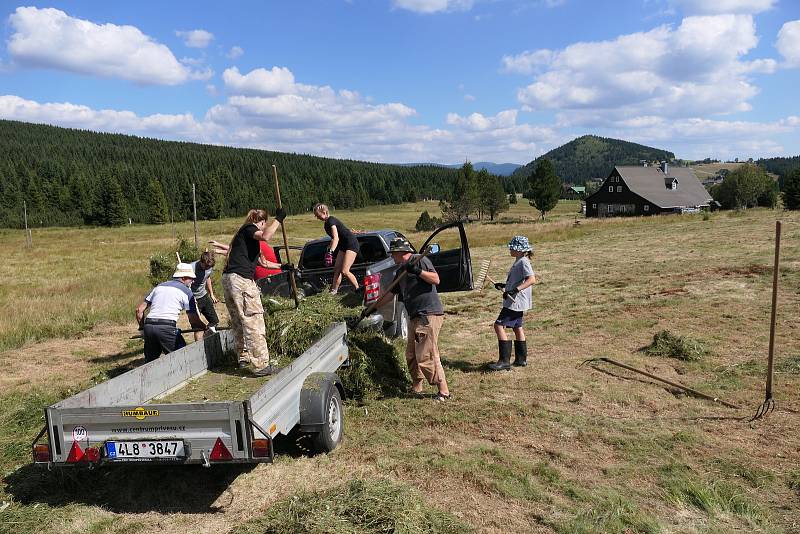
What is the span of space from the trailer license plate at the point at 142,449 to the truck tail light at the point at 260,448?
22.5 inches

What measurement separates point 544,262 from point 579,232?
47.3 ft

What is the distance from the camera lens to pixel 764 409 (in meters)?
5.64

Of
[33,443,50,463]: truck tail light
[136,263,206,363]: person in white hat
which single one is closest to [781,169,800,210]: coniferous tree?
[136,263,206,363]: person in white hat

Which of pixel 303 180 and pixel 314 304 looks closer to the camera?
pixel 314 304

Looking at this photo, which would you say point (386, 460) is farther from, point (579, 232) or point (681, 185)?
point (681, 185)

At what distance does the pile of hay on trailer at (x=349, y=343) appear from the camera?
620cm

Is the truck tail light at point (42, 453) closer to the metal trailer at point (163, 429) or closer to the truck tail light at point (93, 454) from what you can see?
the metal trailer at point (163, 429)

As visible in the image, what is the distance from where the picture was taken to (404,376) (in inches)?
272

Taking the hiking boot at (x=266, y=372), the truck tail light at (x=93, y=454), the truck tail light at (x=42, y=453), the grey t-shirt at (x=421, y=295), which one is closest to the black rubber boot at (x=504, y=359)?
the grey t-shirt at (x=421, y=295)

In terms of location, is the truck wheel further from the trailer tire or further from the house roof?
the house roof

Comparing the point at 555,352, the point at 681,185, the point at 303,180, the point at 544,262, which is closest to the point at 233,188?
the point at 303,180

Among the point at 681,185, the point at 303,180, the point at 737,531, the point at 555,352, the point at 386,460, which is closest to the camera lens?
the point at 737,531

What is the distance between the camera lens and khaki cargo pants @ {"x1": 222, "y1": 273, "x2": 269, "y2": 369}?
5.40m

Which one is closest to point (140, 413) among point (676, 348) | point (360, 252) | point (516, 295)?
point (516, 295)
